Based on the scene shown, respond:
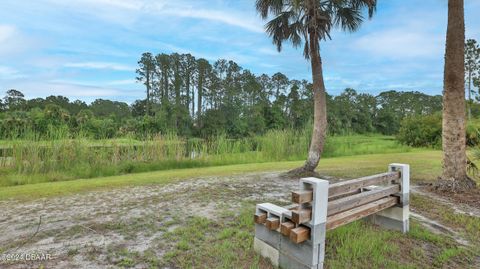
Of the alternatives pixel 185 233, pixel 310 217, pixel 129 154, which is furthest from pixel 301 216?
pixel 129 154

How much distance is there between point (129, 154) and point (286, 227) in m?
7.77

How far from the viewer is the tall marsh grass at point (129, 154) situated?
6.99 meters

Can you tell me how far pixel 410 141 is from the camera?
17703mm

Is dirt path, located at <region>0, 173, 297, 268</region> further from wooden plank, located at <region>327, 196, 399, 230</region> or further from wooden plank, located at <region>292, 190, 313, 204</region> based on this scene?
wooden plank, located at <region>327, 196, 399, 230</region>

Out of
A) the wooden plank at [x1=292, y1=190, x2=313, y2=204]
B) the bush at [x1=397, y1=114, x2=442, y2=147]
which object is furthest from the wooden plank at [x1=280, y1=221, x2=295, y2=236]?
the bush at [x1=397, y1=114, x2=442, y2=147]

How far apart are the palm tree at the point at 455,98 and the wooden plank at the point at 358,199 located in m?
2.58

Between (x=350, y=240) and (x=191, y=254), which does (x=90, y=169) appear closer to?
(x=191, y=254)

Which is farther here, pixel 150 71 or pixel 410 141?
pixel 150 71

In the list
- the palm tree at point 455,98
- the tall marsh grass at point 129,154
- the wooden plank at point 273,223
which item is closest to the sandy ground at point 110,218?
the palm tree at point 455,98

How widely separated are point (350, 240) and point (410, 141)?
18040 millimetres

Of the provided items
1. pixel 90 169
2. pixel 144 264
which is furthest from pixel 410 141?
pixel 144 264

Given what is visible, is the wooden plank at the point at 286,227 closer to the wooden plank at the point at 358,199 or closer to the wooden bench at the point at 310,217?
the wooden bench at the point at 310,217

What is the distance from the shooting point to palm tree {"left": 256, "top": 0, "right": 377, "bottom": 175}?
237 inches

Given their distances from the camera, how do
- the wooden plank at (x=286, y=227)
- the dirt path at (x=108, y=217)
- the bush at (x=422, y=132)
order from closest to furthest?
the wooden plank at (x=286, y=227), the dirt path at (x=108, y=217), the bush at (x=422, y=132)
